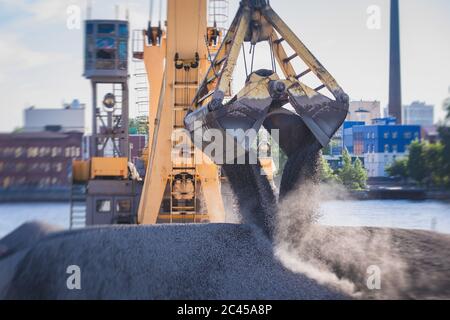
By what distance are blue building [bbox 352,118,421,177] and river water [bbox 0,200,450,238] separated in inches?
52.4

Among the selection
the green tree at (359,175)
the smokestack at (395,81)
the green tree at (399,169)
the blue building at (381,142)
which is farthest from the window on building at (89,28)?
the smokestack at (395,81)

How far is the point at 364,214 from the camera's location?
21.5 m

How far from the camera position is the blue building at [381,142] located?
18.7 metres

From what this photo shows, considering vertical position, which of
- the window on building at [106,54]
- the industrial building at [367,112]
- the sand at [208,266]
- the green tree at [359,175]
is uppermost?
the window on building at [106,54]

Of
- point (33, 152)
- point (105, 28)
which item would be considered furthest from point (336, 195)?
point (33, 152)

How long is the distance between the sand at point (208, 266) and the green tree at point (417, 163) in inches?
233

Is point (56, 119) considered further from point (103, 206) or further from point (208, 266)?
point (208, 266)

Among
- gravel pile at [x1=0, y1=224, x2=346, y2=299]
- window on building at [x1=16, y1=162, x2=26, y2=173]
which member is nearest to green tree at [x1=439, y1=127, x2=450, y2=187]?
gravel pile at [x1=0, y1=224, x2=346, y2=299]

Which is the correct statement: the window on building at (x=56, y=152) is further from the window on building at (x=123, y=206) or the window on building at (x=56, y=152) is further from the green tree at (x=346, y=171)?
the green tree at (x=346, y=171)

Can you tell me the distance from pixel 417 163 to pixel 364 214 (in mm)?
4208

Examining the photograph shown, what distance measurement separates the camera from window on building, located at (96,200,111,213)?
14.5 m

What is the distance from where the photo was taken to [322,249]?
34.9 feet

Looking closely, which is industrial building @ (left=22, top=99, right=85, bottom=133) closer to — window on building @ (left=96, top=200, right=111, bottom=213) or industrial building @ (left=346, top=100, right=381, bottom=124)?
window on building @ (left=96, top=200, right=111, bottom=213)
